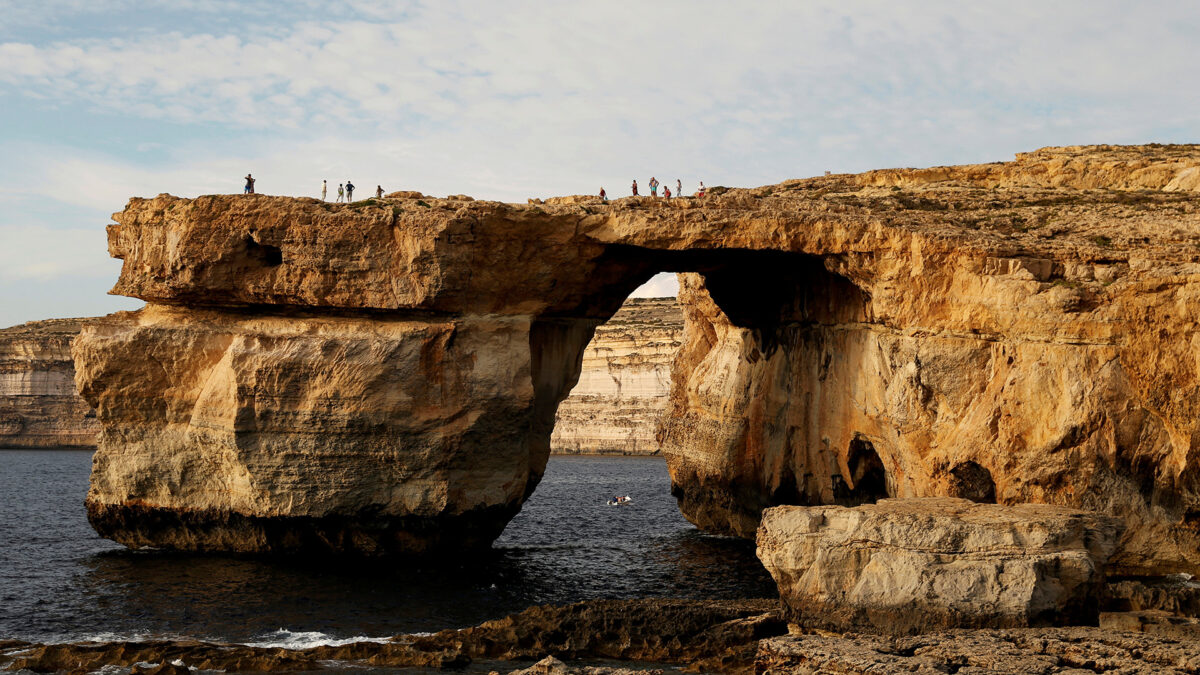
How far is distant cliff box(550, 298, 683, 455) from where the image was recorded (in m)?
82.5

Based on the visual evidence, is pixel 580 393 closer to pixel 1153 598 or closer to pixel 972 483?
pixel 972 483

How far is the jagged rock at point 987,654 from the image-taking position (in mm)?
14656

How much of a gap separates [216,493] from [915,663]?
60.3ft

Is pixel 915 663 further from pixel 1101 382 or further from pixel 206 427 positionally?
pixel 206 427

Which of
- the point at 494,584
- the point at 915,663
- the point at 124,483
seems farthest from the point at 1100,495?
the point at 124,483

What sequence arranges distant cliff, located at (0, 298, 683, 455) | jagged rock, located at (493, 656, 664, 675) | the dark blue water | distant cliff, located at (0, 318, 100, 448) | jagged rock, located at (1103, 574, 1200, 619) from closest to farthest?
jagged rock, located at (493, 656, 664, 675) → jagged rock, located at (1103, 574, 1200, 619) → the dark blue water → distant cliff, located at (0, 298, 683, 455) → distant cliff, located at (0, 318, 100, 448)

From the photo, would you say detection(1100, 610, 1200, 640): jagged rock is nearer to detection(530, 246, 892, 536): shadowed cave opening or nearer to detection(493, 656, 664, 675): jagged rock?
detection(493, 656, 664, 675): jagged rock

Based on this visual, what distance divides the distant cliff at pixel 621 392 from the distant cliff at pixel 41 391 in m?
41.0

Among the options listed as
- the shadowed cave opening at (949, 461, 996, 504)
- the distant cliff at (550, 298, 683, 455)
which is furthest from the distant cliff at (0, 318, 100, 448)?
the shadowed cave opening at (949, 461, 996, 504)

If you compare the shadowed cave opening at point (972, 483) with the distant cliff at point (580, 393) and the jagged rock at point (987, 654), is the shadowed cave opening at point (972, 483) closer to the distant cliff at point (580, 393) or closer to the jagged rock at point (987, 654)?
the jagged rock at point (987, 654)

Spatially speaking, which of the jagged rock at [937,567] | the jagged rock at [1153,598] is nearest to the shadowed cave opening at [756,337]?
the jagged rock at [1153,598]

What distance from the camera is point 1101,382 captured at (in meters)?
22.3

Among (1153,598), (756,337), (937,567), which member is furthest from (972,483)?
(756,337)

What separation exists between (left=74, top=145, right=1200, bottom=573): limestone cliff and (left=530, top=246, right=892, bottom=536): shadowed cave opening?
0.27m
